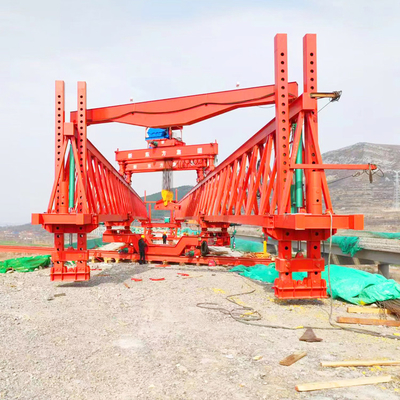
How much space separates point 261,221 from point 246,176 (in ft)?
8.61

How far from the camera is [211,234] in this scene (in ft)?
54.5

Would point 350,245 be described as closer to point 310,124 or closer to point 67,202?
point 310,124

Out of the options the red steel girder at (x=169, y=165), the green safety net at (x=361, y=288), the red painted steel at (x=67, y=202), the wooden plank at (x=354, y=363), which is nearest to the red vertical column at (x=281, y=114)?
the green safety net at (x=361, y=288)

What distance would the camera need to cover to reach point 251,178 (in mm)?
9891

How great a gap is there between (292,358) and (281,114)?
15.3 ft

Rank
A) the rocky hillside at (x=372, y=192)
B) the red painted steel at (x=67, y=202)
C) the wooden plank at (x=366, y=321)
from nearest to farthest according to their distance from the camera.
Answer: the wooden plank at (x=366, y=321)
the red painted steel at (x=67, y=202)
the rocky hillside at (x=372, y=192)

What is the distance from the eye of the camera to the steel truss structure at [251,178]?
7.06m

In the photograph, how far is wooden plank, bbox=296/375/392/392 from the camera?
11.9 ft

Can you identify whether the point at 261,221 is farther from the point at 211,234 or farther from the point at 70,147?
the point at 211,234

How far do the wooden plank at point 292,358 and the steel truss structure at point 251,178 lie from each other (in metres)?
2.20

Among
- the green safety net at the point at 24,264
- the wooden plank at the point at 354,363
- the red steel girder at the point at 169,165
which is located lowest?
the green safety net at the point at 24,264

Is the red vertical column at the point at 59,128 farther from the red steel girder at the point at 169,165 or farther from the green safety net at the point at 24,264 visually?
the red steel girder at the point at 169,165

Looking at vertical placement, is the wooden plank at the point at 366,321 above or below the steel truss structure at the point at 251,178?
below

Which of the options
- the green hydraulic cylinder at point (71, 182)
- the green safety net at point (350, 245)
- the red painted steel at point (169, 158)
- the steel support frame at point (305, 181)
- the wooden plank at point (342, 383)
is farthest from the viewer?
the red painted steel at point (169, 158)
